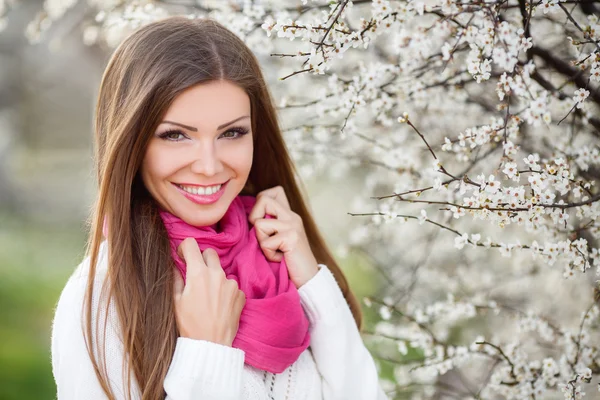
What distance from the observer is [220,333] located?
1415 mm

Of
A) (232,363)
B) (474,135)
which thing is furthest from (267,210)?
(474,135)

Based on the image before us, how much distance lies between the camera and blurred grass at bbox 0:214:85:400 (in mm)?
4105

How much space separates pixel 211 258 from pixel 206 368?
27 centimetres

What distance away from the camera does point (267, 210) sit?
172 centimetres

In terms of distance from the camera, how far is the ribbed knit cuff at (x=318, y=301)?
1.65 m

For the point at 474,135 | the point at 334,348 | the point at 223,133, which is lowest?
the point at 334,348

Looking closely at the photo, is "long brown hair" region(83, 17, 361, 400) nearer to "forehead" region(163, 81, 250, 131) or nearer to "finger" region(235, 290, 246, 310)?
"forehead" region(163, 81, 250, 131)

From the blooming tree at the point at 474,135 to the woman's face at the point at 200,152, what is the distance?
7.5 inches

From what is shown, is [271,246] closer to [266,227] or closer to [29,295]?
[266,227]

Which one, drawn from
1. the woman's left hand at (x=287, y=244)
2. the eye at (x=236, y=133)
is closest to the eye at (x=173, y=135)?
the eye at (x=236, y=133)

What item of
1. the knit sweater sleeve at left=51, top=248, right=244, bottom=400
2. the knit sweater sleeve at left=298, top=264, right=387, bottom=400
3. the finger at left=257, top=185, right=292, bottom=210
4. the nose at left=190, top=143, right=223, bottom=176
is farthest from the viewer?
the finger at left=257, top=185, right=292, bottom=210

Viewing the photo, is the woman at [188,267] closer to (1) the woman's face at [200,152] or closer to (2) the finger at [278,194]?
(1) the woman's face at [200,152]

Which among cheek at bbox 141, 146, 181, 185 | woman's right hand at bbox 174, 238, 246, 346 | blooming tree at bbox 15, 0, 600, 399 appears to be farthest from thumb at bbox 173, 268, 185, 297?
blooming tree at bbox 15, 0, 600, 399

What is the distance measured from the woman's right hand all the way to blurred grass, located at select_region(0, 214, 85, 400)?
1279mm
